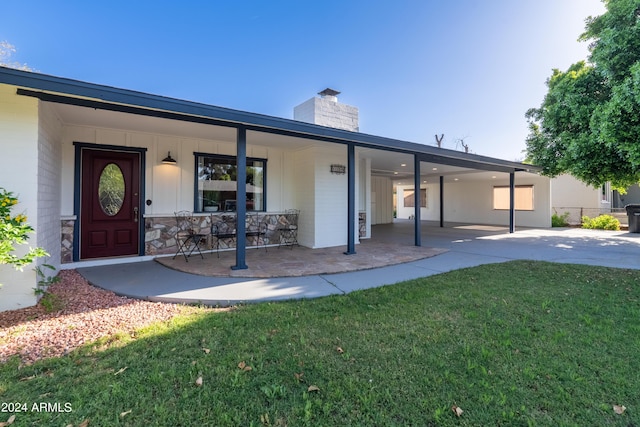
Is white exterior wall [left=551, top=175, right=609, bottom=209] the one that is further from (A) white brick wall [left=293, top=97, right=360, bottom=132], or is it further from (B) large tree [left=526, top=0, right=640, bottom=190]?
(A) white brick wall [left=293, top=97, right=360, bottom=132]

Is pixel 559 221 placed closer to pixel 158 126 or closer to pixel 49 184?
pixel 158 126

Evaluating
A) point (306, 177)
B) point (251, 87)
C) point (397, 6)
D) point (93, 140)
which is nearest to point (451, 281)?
point (306, 177)

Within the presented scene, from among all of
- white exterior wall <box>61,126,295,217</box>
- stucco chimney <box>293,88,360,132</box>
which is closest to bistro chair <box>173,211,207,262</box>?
white exterior wall <box>61,126,295,217</box>

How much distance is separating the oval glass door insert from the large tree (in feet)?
30.8

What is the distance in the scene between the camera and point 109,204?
582cm

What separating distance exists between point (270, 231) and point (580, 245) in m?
8.43

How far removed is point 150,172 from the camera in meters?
6.16

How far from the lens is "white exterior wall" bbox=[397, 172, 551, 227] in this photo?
551 inches

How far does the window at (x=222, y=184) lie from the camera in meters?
6.81

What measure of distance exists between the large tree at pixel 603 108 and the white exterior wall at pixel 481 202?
4.71m

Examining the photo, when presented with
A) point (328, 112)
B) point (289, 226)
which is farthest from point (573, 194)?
point (289, 226)

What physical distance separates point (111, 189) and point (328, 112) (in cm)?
639

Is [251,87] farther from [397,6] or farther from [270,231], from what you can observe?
[270,231]

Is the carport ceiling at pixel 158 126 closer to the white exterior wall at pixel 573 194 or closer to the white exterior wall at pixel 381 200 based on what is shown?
the white exterior wall at pixel 381 200
